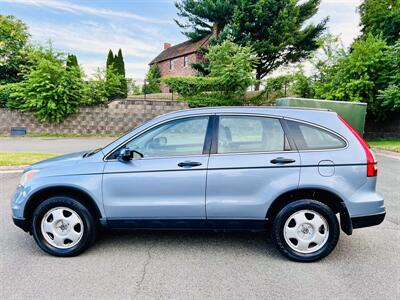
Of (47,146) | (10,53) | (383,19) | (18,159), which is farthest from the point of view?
(10,53)

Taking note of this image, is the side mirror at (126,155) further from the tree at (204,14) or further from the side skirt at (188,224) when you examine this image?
the tree at (204,14)

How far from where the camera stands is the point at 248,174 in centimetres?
332

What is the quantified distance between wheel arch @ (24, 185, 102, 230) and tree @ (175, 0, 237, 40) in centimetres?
2442

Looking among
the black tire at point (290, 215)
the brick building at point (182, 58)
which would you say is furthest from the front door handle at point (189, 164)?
the brick building at point (182, 58)

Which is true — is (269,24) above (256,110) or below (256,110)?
above

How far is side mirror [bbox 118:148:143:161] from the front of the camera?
3362 mm

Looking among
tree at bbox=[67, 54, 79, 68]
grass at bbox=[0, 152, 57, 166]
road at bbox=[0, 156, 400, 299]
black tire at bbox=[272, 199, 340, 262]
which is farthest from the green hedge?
black tire at bbox=[272, 199, 340, 262]

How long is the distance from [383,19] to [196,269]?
26.4 metres

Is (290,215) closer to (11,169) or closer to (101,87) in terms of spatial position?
(11,169)

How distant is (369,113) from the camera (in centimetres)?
1791

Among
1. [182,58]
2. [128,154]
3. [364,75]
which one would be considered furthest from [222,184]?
[182,58]

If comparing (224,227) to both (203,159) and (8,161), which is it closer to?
(203,159)

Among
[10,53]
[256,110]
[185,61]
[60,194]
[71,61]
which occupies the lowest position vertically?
[60,194]

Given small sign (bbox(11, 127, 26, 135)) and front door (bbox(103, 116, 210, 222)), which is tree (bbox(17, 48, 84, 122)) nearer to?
small sign (bbox(11, 127, 26, 135))
